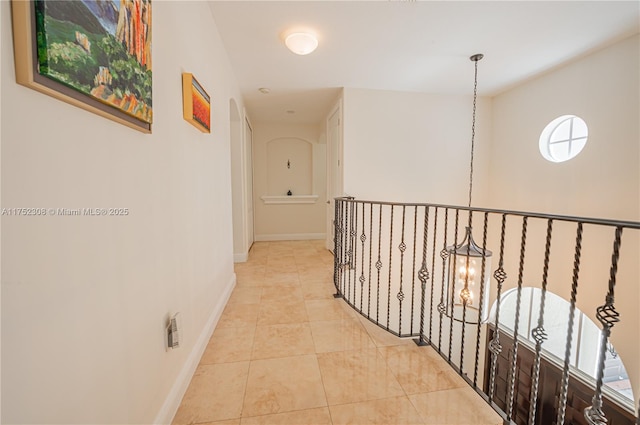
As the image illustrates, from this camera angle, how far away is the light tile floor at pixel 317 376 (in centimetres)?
130

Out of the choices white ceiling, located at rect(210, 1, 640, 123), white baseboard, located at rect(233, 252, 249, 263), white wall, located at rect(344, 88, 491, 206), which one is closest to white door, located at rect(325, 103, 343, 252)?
white wall, located at rect(344, 88, 491, 206)

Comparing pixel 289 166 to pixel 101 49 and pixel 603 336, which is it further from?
pixel 603 336

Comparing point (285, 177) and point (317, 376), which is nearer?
point (317, 376)

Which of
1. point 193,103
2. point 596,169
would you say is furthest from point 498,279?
point 596,169

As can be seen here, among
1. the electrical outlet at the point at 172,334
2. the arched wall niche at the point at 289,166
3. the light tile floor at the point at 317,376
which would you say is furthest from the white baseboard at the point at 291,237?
the electrical outlet at the point at 172,334

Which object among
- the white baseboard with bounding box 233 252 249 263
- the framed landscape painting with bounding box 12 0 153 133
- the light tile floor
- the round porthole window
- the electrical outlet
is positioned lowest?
the light tile floor

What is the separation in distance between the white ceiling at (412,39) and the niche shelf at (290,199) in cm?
227

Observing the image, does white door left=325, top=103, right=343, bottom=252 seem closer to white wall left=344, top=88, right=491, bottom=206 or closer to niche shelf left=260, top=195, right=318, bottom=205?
white wall left=344, top=88, right=491, bottom=206

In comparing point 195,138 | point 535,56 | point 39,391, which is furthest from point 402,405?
point 535,56

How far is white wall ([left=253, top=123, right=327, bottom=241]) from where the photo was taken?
546cm

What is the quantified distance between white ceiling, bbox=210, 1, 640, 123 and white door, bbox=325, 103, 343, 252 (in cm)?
57

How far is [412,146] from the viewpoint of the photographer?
3979 millimetres

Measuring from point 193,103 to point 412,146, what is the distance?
3.28 m

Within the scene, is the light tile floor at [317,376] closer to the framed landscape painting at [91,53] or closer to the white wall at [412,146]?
the framed landscape painting at [91,53]
